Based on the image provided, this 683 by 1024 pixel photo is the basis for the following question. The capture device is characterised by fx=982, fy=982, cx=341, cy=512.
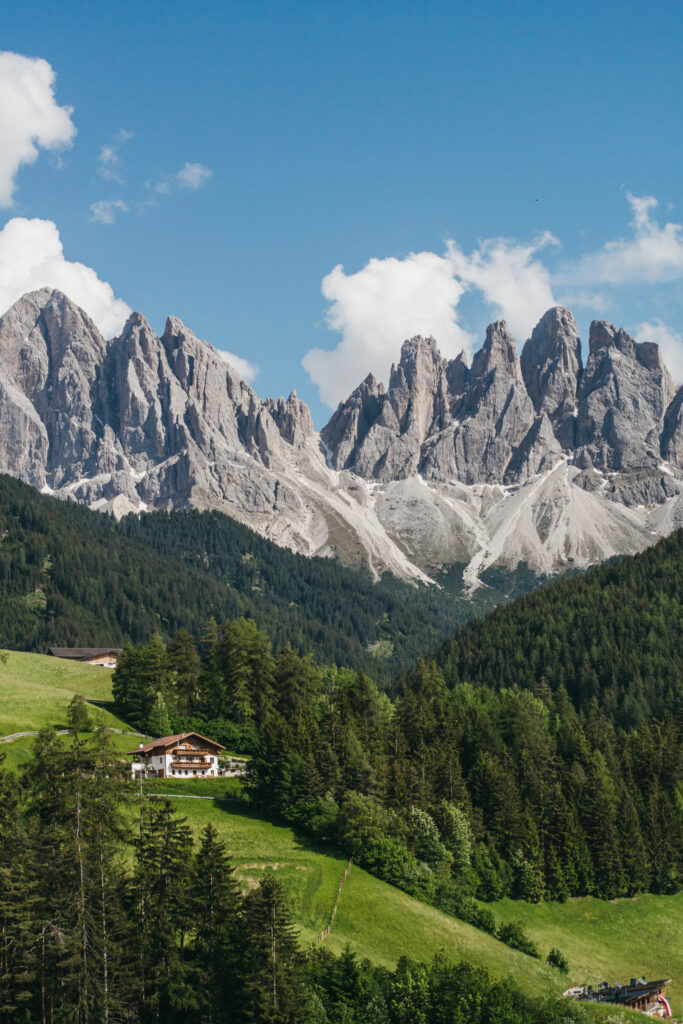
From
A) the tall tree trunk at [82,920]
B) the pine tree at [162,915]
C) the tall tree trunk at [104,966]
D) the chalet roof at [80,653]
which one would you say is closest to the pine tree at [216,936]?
the pine tree at [162,915]

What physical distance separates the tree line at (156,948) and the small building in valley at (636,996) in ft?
40.1

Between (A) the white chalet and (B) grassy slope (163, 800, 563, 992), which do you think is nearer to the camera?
(B) grassy slope (163, 800, 563, 992)

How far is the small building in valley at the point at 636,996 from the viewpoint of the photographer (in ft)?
219

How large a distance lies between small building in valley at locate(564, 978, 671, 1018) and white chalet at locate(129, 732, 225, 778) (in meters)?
40.4

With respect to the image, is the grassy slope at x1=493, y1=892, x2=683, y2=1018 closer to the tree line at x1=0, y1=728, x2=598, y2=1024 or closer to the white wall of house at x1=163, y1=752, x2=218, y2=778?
the tree line at x1=0, y1=728, x2=598, y2=1024

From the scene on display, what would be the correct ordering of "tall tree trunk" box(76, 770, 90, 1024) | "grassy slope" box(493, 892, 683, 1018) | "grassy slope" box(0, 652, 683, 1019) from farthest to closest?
1. "grassy slope" box(493, 892, 683, 1018)
2. "grassy slope" box(0, 652, 683, 1019)
3. "tall tree trunk" box(76, 770, 90, 1024)

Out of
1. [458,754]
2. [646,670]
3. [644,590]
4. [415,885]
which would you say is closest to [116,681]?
[458,754]

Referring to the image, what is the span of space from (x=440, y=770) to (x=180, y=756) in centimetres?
2504

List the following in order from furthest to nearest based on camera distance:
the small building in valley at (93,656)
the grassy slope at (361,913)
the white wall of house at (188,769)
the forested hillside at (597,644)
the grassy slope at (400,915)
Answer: the forested hillside at (597,644), the small building in valley at (93,656), the white wall of house at (188,769), the grassy slope at (400,915), the grassy slope at (361,913)

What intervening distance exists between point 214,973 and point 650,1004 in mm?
33444

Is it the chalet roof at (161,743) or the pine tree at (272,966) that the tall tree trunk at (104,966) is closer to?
the pine tree at (272,966)

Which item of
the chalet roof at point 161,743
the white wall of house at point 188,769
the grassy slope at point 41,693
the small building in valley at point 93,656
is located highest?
the small building in valley at point 93,656

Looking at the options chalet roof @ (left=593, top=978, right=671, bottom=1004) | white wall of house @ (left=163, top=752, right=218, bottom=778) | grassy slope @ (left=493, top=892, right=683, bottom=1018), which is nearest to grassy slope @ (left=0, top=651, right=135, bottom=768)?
white wall of house @ (left=163, top=752, right=218, bottom=778)

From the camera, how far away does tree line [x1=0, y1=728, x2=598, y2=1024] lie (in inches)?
1908
